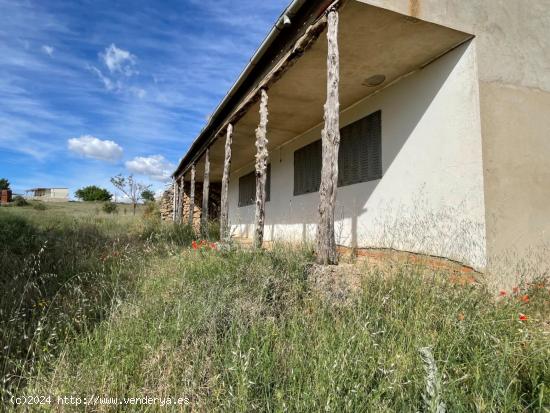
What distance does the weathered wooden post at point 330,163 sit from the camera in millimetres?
3965

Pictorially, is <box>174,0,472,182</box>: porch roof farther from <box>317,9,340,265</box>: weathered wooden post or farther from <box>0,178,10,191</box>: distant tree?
<box>0,178,10,191</box>: distant tree

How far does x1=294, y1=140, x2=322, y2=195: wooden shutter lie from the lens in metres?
8.00

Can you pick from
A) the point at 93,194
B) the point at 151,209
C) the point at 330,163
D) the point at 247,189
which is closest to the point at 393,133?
the point at 330,163

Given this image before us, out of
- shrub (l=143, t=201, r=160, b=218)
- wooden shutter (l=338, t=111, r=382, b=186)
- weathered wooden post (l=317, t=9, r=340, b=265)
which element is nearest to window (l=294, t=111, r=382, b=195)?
wooden shutter (l=338, t=111, r=382, b=186)

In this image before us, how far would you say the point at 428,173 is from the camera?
4.66 m

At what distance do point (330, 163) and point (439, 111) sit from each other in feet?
5.83

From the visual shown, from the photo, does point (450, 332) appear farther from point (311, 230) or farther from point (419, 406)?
point (311, 230)

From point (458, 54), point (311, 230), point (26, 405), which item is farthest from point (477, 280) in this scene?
point (311, 230)

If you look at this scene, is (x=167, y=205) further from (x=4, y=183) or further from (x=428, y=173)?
(x=4, y=183)

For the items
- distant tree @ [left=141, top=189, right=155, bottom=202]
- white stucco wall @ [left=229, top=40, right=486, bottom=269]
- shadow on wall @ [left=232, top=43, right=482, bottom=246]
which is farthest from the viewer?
distant tree @ [left=141, top=189, right=155, bottom=202]

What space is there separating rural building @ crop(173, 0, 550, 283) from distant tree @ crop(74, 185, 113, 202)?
166ft

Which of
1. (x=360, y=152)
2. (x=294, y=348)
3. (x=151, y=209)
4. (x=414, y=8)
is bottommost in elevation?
(x=294, y=348)

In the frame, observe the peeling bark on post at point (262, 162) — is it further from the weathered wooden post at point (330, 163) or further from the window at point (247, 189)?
the window at point (247, 189)

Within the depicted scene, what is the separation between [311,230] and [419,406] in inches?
251
